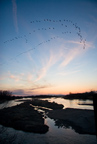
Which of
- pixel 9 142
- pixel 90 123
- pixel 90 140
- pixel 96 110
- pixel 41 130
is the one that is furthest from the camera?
pixel 90 123

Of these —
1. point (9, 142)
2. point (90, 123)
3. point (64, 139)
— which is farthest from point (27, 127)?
point (90, 123)

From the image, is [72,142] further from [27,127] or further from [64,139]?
[27,127]

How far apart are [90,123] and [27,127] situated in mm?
8146

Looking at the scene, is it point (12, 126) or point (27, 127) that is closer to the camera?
point (27, 127)

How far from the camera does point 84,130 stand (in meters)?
11.6

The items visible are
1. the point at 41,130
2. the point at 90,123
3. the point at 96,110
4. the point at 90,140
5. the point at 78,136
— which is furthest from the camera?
the point at 90,123

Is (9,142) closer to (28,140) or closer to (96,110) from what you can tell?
(28,140)

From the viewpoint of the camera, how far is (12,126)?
1332 cm

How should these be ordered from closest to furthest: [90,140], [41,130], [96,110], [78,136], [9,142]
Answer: [96,110]
[9,142]
[90,140]
[78,136]
[41,130]

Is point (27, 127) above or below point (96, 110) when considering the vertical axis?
below

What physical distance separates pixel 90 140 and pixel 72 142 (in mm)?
1823

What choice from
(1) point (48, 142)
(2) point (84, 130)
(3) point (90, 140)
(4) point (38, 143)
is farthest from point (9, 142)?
(2) point (84, 130)

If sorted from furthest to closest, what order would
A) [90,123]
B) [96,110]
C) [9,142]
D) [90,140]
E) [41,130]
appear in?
1. [90,123]
2. [41,130]
3. [90,140]
4. [9,142]
5. [96,110]

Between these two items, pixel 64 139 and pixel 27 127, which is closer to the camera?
pixel 64 139
